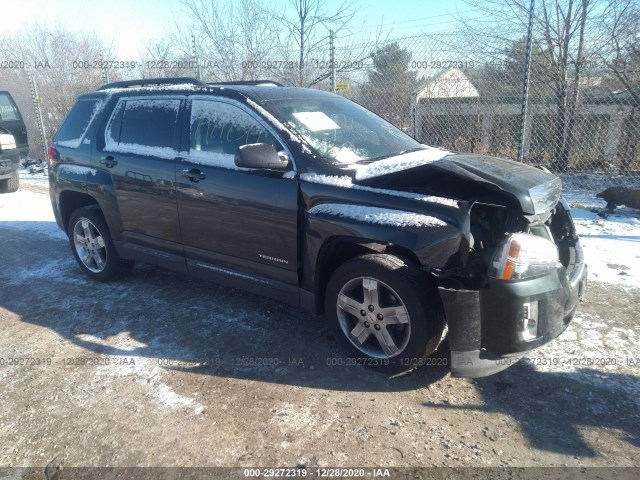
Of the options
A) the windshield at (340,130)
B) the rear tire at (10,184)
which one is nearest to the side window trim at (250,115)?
the windshield at (340,130)

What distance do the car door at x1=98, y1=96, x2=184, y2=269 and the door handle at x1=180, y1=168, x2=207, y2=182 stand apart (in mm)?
156

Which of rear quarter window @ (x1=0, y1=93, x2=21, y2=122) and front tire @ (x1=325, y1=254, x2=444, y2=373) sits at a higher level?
rear quarter window @ (x1=0, y1=93, x2=21, y2=122)

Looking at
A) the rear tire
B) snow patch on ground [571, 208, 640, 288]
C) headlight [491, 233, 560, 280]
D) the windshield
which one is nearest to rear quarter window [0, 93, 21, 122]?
the rear tire

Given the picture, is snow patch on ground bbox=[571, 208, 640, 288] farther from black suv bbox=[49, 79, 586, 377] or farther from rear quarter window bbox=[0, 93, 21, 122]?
rear quarter window bbox=[0, 93, 21, 122]

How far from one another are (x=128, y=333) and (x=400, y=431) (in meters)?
2.36

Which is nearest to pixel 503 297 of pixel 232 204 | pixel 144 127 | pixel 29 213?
pixel 232 204

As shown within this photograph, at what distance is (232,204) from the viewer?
353cm

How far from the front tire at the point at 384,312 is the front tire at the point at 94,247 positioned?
2660mm

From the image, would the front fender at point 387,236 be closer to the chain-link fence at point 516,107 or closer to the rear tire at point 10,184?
the chain-link fence at point 516,107

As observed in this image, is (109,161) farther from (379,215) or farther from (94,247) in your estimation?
(379,215)

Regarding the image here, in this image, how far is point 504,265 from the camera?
254cm

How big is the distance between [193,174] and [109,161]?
1.20 m

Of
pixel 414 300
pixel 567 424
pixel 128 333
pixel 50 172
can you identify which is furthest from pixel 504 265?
pixel 50 172

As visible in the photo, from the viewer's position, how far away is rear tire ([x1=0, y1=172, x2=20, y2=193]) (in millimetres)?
9766
